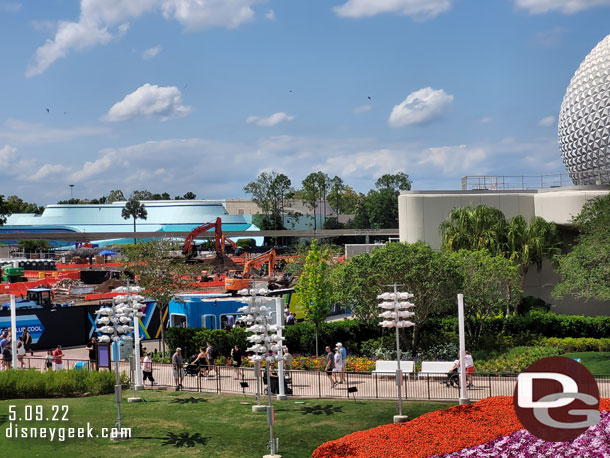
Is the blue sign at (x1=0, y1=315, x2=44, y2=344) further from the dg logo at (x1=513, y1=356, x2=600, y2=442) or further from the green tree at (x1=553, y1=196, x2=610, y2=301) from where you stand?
the dg logo at (x1=513, y1=356, x2=600, y2=442)

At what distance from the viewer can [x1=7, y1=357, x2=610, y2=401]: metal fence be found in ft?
75.8

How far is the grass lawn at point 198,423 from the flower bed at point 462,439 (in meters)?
1.26

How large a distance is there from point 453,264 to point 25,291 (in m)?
33.9

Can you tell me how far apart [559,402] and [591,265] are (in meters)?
22.4

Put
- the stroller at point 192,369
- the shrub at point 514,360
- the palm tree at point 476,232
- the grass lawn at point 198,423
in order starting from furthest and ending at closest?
1. the palm tree at point 476,232
2. the shrub at point 514,360
3. the stroller at point 192,369
4. the grass lawn at point 198,423

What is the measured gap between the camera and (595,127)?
4288 centimetres

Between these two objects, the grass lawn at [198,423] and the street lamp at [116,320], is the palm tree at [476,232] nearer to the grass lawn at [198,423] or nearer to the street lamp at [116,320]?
the grass lawn at [198,423]

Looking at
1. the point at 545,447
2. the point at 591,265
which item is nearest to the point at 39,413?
the point at 545,447

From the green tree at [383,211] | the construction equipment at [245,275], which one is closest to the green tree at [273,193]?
the green tree at [383,211]

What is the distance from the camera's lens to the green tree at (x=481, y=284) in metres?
32.0

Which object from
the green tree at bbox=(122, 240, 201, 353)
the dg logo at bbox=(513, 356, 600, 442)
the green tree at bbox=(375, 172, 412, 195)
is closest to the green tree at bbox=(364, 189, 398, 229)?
the green tree at bbox=(375, 172, 412, 195)

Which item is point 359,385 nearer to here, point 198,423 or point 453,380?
point 453,380

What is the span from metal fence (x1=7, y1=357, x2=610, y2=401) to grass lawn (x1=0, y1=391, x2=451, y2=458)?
1029 millimetres

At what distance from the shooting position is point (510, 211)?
4178cm
